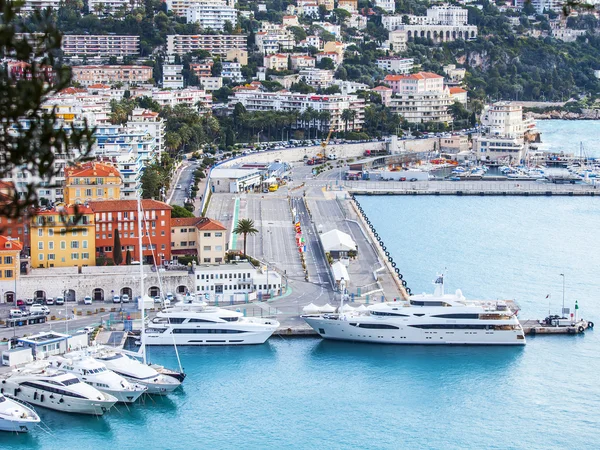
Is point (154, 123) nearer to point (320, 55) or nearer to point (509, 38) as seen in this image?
point (320, 55)

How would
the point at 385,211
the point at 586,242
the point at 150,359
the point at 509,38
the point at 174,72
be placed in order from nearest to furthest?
1. the point at 150,359
2. the point at 586,242
3. the point at 385,211
4. the point at 174,72
5. the point at 509,38

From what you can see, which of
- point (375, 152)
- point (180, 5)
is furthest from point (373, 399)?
point (180, 5)

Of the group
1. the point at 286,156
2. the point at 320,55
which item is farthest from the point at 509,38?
the point at 286,156

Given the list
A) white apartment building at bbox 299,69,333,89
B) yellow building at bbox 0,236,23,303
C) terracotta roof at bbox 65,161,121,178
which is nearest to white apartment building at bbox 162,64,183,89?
white apartment building at bbox 299,69,333,89

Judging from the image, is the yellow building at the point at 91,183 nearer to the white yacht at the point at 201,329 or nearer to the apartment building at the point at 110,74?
the white yacht at the point at 201,329

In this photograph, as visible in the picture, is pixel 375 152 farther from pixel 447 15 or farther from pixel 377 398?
pixel 377 398

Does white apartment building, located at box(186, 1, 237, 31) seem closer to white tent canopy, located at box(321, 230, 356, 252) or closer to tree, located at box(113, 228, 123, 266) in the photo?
white tent canopy, located at box(321, 230, 356, 252)

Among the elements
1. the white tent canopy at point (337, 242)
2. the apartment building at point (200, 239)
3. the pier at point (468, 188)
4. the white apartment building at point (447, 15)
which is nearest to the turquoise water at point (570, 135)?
the pier at point (468, 188)
